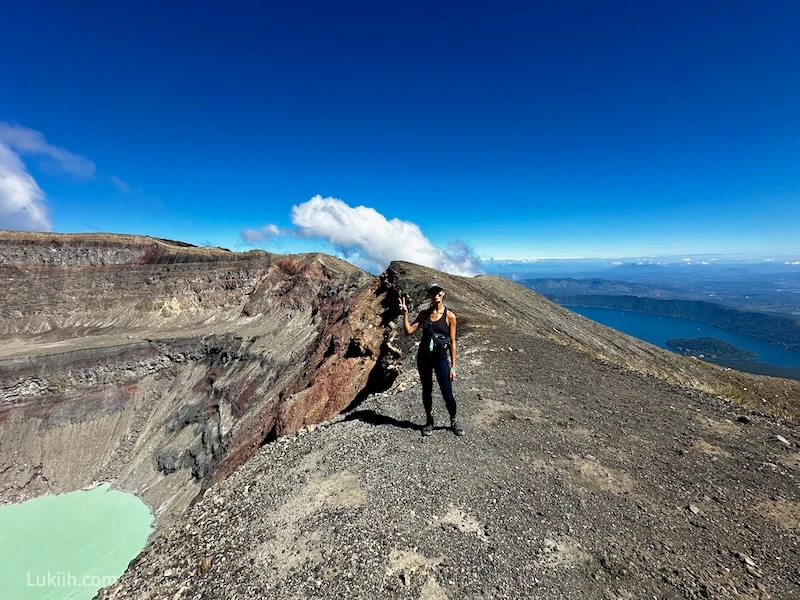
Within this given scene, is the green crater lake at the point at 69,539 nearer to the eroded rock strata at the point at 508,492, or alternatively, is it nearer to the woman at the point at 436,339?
the eroded rock strata at the point at 508,492

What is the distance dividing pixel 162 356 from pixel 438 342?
4810cm

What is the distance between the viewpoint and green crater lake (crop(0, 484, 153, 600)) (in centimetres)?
2434

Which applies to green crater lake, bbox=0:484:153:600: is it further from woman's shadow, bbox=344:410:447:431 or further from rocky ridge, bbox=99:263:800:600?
rocky ridge, bbox=99:263:800:600

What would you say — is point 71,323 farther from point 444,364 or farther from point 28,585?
point 444,364

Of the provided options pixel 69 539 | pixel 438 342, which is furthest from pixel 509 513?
pixel 69 539

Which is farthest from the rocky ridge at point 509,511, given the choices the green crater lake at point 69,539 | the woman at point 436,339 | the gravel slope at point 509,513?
the green crater lake at point 69,539

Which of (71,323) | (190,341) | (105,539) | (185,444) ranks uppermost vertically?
(71,323)

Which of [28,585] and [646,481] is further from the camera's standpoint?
[28,585]

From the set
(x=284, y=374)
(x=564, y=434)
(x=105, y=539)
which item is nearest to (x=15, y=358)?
(x=105, y=539)

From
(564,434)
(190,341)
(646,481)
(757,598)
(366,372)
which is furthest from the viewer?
(190,341)

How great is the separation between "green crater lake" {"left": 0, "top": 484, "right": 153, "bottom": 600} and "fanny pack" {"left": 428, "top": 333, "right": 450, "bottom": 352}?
26.6 metres

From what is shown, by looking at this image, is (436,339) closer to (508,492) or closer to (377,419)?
(508,492)

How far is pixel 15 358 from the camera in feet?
125

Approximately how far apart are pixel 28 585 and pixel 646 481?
36.3m
